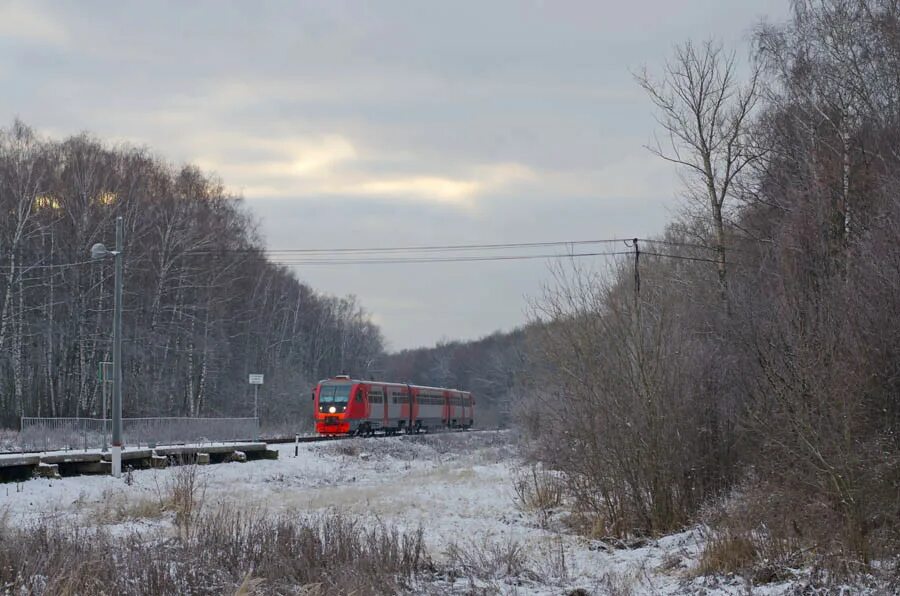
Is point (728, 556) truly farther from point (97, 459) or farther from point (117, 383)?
point (117, 383)

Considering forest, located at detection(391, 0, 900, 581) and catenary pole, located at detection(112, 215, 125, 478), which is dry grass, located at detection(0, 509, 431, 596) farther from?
catenary pole, located at detection(112, 215, 125, 478)

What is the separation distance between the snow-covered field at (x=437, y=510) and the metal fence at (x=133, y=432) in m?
2.56

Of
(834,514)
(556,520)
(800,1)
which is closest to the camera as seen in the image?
(834,514)

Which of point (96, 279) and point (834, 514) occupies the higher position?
point (96, 279)

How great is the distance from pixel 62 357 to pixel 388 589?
124ft

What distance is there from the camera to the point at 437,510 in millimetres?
19578

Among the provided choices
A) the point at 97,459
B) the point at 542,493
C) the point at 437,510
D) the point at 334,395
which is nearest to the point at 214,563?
the point at 437,510

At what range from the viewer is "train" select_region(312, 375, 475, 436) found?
142ft

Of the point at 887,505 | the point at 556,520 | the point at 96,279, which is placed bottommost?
the point at 556,520

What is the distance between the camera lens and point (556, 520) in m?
17.5

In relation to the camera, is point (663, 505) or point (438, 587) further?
point (663, 505)

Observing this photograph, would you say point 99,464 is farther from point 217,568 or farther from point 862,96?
→ point 862,96

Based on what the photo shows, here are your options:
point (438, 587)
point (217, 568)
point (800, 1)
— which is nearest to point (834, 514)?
point (438, 587)

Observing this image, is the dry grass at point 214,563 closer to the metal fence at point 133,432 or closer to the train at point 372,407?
the metal fence at point 133,432
